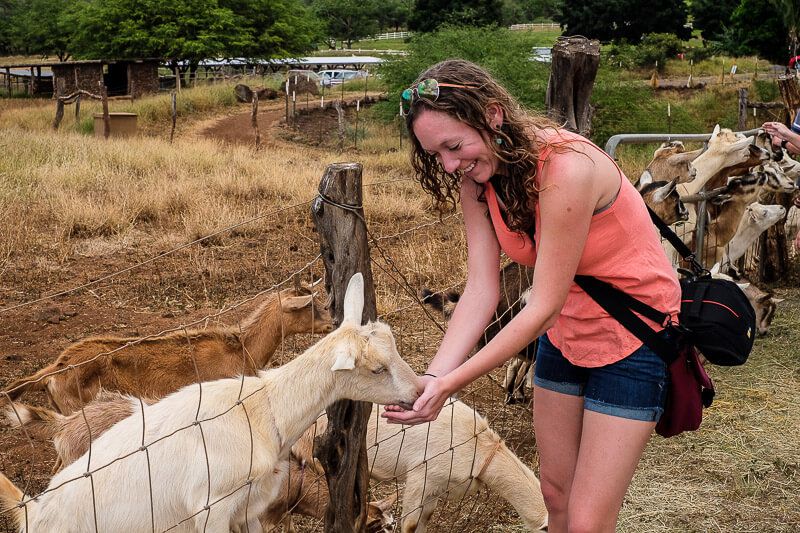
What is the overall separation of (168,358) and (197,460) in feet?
8.18

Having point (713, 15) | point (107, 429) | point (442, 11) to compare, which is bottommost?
point (107, 429)

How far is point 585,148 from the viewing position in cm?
274

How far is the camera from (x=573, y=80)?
201 inches

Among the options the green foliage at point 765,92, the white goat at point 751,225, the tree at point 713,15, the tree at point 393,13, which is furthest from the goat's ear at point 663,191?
the tree at point 393,13

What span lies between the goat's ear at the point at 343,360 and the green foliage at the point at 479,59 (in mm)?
15799

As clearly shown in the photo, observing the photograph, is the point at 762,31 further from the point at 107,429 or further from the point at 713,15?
the point at 107,429

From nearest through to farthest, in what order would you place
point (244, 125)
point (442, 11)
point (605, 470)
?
1. point (605, 470)
2. point (244, 125)
3. point (442, 11)

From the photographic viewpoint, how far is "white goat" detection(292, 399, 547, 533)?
4.55 metres

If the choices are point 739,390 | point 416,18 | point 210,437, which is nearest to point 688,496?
point 739,390

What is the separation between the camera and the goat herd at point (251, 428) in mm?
3521

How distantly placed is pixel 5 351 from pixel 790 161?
6998 millimetres

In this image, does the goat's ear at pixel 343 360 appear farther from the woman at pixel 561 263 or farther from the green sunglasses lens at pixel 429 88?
the green sunglasses lens at pixel 429 88

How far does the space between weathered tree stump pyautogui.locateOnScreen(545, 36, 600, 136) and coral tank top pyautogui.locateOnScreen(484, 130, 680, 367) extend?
7.27ft

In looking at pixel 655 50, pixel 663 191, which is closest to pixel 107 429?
pixel 663 191
